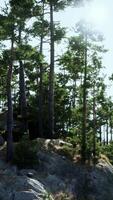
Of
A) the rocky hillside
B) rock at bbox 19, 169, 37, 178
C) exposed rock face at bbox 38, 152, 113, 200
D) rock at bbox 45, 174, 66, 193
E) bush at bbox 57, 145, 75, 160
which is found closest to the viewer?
the rocky hillside

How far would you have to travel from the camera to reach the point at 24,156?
3048cm

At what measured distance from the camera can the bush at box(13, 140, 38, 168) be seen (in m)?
30.4

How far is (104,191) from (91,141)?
15.1 ft

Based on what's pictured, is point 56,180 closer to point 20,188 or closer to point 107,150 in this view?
point 20,188

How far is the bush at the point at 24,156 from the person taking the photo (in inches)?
1196

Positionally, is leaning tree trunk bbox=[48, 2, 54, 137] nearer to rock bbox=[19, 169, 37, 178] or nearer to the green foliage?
the green foliage

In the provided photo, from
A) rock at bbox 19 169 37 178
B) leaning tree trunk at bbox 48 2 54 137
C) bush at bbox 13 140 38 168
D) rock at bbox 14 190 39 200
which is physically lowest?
rock at bbox 14 190 39 200

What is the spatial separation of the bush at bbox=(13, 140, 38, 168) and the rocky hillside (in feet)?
1.64

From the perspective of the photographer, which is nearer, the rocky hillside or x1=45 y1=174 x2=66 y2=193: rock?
the rocky hillside

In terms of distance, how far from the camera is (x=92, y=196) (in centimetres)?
3231

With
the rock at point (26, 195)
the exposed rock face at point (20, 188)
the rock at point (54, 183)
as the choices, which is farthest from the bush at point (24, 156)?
the rock at point (26, 195)

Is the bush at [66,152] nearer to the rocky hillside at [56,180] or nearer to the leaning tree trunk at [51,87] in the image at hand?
the rocky hillside at [56,180]

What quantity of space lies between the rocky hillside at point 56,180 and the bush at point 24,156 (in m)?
0.50

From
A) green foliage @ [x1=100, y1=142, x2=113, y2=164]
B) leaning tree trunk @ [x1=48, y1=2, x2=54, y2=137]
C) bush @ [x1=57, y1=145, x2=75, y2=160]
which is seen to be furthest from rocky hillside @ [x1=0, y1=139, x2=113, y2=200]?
leaning tree trunk @ [x1=48, y1=2, x2=54, y2=137]
